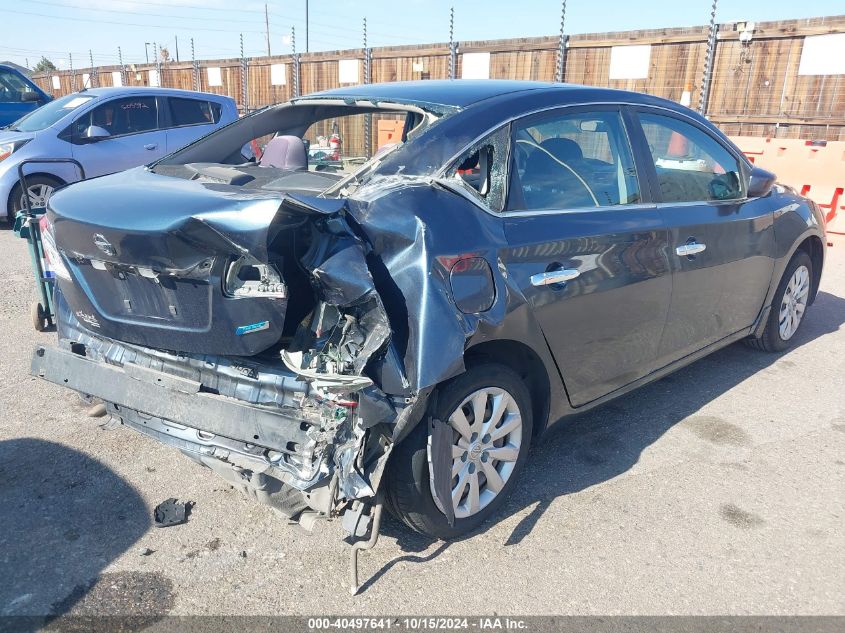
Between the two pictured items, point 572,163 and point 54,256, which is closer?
point 54,256

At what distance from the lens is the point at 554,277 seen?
9.77 feet

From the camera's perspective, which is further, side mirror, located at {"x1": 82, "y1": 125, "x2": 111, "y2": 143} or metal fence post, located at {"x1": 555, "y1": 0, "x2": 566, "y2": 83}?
metal fence post, located at {"x1": 555, "y1": 0, "x2": 566, "y2": 83}

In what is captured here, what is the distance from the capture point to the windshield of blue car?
30.5 feet

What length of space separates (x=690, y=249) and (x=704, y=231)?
0.68 feet

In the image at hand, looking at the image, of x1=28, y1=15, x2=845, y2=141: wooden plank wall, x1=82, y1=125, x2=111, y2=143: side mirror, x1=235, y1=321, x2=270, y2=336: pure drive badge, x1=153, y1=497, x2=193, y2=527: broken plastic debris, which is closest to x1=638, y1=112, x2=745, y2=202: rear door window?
x1=235, y1=321, x2=270, y2=336: pure drive badge

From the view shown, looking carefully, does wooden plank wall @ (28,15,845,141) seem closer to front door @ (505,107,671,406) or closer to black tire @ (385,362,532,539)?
front door @ (505,107,671,406)

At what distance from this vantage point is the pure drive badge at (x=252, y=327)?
244 centimetres

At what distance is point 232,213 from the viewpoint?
2289mm

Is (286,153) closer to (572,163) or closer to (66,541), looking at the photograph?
(572,163)

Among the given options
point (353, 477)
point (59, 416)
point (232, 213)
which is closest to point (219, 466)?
point (353, 477)

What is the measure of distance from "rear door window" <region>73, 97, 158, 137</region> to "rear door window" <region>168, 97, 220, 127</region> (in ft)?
0.88

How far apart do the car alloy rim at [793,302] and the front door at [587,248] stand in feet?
6.50

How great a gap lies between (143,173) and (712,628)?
3137 mm

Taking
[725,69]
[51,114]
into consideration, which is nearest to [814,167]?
[725,69]
